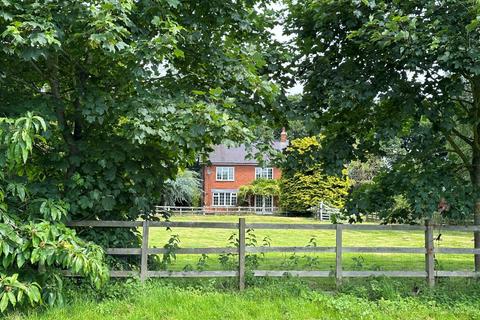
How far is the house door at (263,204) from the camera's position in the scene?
46.3 meters

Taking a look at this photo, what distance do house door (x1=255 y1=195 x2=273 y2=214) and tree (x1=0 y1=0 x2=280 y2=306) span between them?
38124 millimetres

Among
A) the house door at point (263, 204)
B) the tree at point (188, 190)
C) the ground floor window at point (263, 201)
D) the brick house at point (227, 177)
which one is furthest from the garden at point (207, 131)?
the brick house at point (227, 177)

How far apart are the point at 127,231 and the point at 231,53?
11.4ft

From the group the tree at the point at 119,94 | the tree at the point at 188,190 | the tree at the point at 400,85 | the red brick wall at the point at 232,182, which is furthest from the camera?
the red brick wall at the point at 232,182

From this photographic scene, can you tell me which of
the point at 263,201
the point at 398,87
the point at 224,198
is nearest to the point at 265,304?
the point at 398,87

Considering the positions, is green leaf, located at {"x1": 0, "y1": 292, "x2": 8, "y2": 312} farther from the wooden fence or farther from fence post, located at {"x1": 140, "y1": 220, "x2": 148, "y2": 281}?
fence post, located at {"x1": 140, "y1": 220, "x2": 148, "y2": 281}

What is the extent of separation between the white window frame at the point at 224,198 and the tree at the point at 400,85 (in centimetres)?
4056

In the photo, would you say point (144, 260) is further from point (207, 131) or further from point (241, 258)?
point (207, 131)

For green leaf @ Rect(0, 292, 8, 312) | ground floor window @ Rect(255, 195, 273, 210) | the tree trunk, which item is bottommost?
green leaf @ Rect(0, 292, 8, 312)

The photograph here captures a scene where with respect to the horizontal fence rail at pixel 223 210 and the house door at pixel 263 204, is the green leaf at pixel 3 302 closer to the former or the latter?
the horizontal fence rail at pixel 223 210

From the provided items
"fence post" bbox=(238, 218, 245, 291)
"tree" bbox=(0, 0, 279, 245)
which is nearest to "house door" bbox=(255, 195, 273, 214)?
"fence post" bbox=(238, 218, 245, 291)

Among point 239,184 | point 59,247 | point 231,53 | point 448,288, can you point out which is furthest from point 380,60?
point 239,184

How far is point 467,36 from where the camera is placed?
274 inches

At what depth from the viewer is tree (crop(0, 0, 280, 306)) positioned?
579cm
